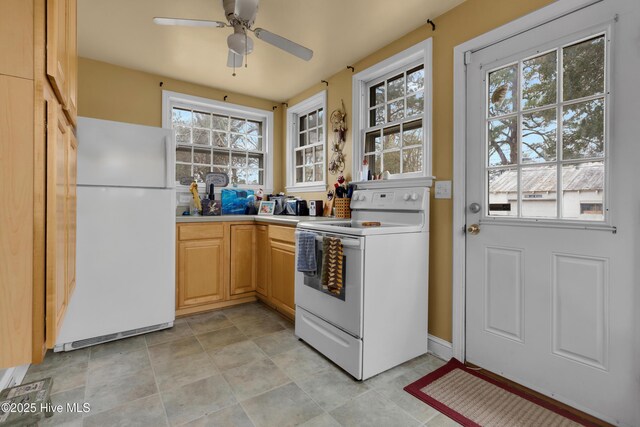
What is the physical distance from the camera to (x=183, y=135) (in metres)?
3.61

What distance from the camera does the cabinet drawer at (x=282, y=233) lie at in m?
2.68

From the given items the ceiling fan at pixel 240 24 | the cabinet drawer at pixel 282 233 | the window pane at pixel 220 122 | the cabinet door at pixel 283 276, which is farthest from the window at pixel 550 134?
the window pane at pixel 220 122

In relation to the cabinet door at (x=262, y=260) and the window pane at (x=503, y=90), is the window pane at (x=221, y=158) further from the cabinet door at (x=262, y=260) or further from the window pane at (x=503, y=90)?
the window pane at (x=503, y=90)

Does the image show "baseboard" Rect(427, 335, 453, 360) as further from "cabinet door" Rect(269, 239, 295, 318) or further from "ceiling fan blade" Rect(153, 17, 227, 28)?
"ceiling fan blade" Rect(153, 17, 227, 28)

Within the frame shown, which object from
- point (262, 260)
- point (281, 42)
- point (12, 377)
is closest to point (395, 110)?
point (281, 42)

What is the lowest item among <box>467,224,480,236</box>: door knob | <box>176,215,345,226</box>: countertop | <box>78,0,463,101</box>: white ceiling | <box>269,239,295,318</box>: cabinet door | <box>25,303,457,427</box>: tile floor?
<box>25,303,457,427</box>: tile floor

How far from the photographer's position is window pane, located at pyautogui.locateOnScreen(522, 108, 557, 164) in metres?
1.72

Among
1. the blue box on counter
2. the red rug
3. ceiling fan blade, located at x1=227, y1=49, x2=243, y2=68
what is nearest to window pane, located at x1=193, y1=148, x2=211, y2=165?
the blue box on counter

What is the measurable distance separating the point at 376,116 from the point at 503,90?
1.19m

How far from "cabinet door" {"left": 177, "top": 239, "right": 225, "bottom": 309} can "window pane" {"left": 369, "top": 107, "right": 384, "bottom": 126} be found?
6.28 ft

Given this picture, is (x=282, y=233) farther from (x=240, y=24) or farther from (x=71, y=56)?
(x=71, y=56)

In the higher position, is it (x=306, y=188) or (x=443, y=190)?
(x=306, y=188)

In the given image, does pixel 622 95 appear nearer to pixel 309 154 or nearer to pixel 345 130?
pixel 345 130

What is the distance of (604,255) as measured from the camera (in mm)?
1511
